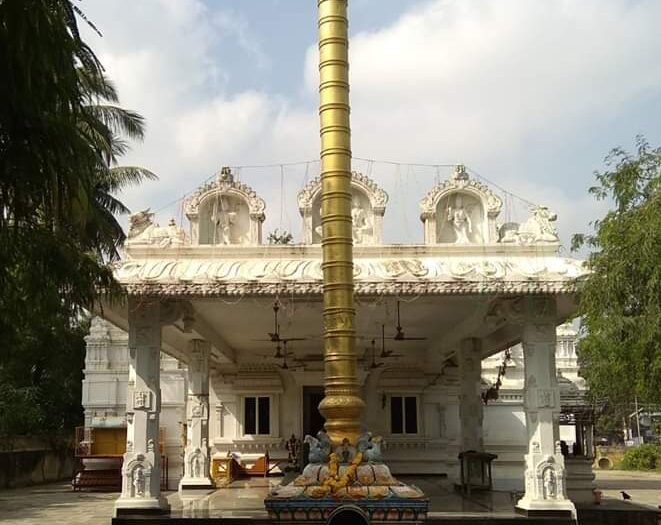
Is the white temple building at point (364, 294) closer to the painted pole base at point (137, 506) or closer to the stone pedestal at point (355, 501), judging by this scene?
the painted pole base at point (137, 506)

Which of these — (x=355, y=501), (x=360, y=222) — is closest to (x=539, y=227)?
(x=360, y=222)

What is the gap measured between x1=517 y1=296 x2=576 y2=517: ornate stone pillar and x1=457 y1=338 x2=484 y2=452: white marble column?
433 centimetres

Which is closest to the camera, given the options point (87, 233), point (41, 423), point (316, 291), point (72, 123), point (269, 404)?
point (72, 123)

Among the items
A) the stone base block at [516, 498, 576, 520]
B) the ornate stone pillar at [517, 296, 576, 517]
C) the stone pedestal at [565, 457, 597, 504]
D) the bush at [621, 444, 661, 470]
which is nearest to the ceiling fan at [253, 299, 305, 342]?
the ornate stone pillar at [517, 296, 576, 517]

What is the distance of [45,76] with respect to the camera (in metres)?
5.09

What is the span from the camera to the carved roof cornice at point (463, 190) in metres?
13.2

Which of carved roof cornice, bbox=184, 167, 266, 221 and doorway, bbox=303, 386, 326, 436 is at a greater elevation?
carved roof cornice, bbox=184, 167, 266, 221

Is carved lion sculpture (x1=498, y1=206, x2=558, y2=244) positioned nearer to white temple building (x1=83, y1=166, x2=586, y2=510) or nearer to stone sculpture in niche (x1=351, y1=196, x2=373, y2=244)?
white temple building (x1=83, y1=166, x2=586, y2=510)

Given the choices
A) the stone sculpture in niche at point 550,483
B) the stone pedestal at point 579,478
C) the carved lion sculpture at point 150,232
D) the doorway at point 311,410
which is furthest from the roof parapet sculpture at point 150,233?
the doorway at point 311,410

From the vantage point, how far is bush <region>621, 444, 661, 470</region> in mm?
32500

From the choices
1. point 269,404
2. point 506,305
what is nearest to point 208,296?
point 506,305

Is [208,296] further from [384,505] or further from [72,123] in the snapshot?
[72,123]

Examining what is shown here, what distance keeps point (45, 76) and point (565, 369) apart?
21752 millimetres

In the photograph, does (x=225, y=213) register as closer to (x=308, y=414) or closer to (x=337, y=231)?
(x=337, y=231)
